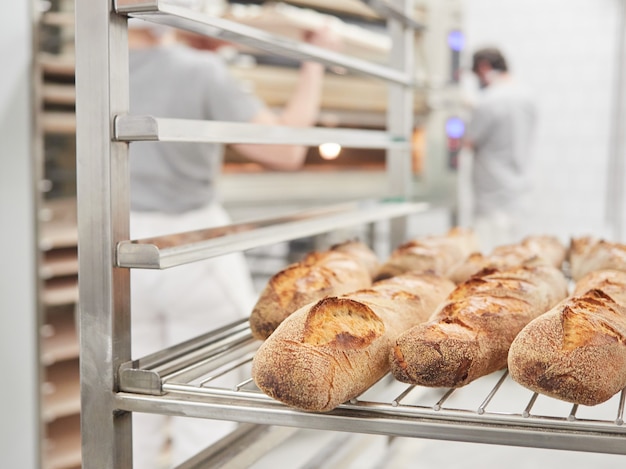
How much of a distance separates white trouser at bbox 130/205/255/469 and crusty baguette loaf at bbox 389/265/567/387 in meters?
1.36

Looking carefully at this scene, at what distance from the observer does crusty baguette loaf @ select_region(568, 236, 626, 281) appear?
1.40 metres

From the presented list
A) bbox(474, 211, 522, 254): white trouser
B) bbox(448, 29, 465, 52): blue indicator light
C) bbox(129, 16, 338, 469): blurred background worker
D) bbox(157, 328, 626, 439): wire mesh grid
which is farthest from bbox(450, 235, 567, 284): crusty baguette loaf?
bbox(474, 211, 522, 254): white trouser

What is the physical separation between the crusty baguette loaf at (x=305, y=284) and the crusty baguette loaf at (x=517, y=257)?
0.58 ft

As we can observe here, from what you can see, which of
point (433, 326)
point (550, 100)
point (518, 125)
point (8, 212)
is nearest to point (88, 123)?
point (433, 326)

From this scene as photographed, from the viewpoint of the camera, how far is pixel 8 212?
2.06 m

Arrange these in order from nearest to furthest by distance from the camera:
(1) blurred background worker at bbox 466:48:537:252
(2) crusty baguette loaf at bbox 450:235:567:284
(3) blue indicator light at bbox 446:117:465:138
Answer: (2) crusty baguette loaf at bbox 450:235:567:284, (3) blue indicator light at bbox 446:117:465:138, (1) blurred background worker at bbox 466:48:537:252

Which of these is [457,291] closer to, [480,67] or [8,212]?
[8,212]

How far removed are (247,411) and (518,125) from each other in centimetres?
413

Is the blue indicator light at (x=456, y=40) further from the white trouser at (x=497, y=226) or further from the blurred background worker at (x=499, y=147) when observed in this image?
the white trouser at (x=497, y=226)

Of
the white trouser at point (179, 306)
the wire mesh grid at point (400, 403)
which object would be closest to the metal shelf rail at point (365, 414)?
the wire mesh grid at point (400, 403)

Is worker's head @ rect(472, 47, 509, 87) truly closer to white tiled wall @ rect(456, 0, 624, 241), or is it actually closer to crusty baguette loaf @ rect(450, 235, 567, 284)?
white tiled wall @ rect(456, 0, 624, 241)

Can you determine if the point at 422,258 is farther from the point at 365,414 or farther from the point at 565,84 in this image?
the point at 565,84

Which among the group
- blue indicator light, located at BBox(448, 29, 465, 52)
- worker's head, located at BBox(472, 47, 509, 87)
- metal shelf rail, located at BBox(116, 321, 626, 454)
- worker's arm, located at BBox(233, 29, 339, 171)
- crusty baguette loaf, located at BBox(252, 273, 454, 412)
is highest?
blue indicator light, located at BBox(448, 29, 465, 52)

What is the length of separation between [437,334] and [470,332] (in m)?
0.05
